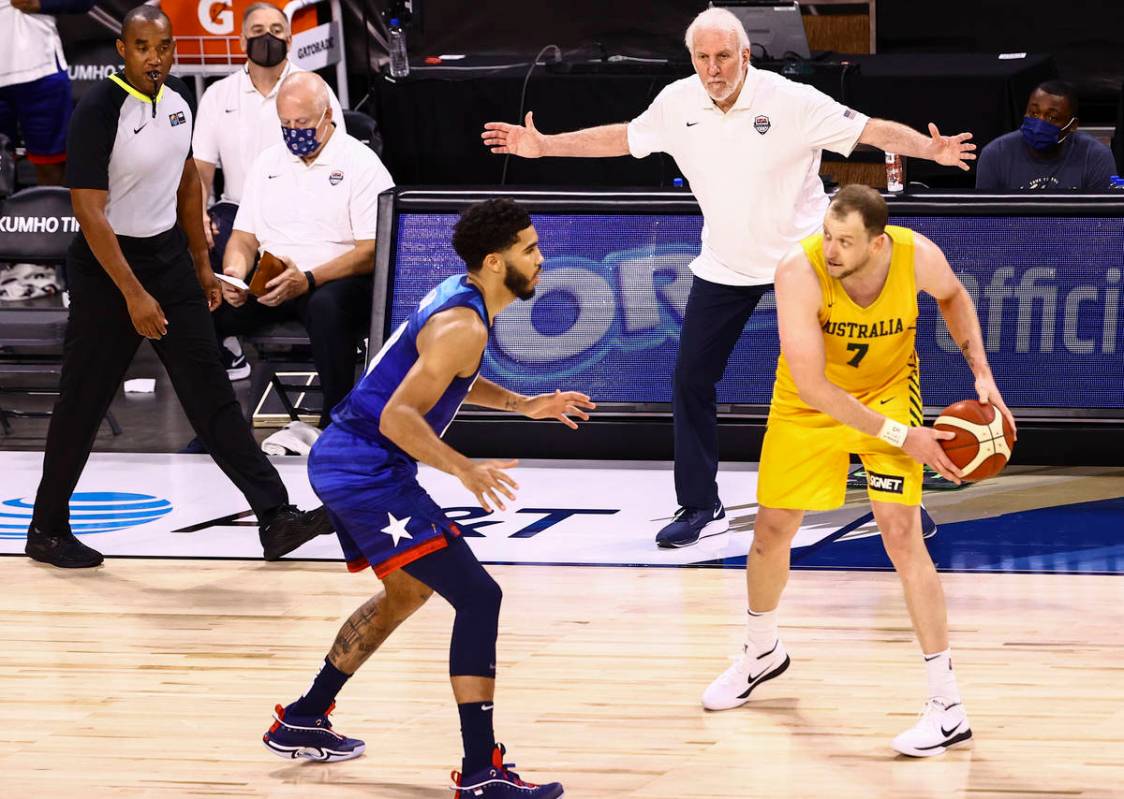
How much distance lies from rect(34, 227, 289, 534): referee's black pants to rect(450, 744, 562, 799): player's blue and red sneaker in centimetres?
267

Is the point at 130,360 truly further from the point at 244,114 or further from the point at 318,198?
the point at 244,114

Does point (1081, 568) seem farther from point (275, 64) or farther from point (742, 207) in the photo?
point (275, 64)

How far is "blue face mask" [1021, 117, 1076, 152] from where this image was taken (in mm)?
8742

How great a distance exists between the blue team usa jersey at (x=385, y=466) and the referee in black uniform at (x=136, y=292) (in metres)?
2.18

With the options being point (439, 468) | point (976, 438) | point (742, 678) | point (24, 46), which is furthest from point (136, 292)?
point (24, 46)

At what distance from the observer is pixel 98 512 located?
766 centimetres

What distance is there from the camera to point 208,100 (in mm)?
9578

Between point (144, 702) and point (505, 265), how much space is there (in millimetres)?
1923

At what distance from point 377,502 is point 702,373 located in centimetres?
256

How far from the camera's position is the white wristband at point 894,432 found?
4.70 metres

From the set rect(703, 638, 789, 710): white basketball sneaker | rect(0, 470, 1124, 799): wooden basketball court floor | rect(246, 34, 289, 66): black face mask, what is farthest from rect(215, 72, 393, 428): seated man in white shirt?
rect(703, 638, 789, 710): white basketball sneaker

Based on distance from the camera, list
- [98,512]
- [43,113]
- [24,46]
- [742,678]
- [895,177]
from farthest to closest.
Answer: [43,113] < [24,46] < [895,177] < [98,512] < [742,678]

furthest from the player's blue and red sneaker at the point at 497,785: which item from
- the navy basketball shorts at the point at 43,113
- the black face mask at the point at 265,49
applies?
the navy basketball shorts at the point at 43,113

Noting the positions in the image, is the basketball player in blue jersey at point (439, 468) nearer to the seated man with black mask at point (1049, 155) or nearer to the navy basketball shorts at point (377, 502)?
the navy basketball shorts at point (377, 502)
